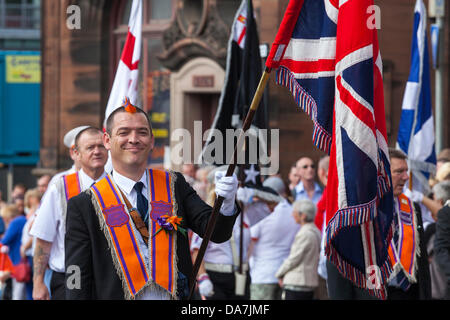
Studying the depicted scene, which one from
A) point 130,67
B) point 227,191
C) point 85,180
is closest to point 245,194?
point 130,67

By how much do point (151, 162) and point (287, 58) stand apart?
39.3 feet

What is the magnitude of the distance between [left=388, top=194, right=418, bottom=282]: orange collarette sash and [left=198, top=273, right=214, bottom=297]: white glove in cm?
236

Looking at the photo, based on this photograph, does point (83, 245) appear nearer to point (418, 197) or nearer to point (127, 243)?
point (127, 243)

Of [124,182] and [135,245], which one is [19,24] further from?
[135,245]

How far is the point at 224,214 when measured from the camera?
4695 millimetres

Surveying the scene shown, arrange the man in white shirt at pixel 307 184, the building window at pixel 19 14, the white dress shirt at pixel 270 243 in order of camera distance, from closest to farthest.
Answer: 1. the white dress shirt at pixel 270 243
2. the man in white shirt at pixel 307 184
3. the building window at pixel 19 14

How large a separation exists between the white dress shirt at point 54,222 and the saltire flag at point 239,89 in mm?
2838

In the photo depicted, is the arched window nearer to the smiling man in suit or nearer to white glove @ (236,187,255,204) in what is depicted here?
white glove @ (236,187,255,204)

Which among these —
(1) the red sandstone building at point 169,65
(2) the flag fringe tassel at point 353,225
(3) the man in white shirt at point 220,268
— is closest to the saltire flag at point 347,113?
(2) the flag fringe tassel at point 353,225

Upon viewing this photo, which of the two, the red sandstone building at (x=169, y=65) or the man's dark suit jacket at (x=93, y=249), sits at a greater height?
the red sandstone building at (x=169, y=65)

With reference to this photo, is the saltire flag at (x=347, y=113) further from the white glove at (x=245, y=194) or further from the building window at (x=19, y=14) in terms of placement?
the building window at (x=19, y=14)

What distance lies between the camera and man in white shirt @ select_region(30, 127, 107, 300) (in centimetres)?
Answer: 689

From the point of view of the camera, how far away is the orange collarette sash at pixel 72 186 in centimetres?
695

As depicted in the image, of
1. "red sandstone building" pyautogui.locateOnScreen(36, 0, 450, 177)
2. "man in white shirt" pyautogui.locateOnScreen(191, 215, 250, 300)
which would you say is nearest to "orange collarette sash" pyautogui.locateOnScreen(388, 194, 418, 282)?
"man in white shirt" pyautogui.locateOnScreen(191, 215, 250, 300)
